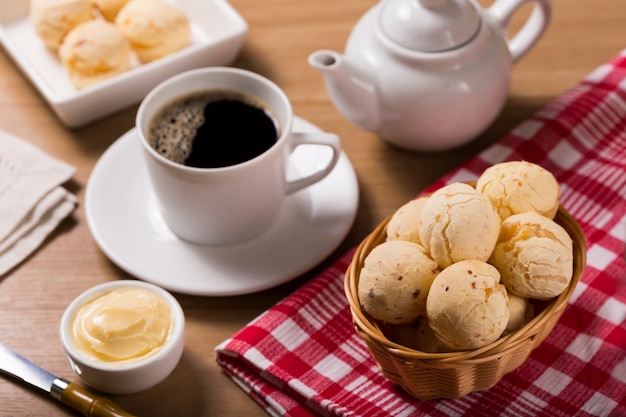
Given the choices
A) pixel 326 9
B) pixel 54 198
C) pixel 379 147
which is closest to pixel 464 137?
pixel 379 147

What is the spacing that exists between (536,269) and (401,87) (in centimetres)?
33

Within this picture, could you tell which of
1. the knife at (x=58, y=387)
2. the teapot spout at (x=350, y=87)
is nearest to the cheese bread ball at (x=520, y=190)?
the teapot spout at (x=350, y=87)

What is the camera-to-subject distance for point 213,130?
35.2 inches

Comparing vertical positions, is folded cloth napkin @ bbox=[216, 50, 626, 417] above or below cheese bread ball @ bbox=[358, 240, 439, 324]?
below

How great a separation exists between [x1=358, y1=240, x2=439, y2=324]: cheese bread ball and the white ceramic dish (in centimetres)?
48

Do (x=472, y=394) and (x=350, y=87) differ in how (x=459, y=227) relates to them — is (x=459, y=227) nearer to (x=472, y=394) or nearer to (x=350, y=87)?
(x=472, y=394)

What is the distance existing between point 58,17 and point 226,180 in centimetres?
40

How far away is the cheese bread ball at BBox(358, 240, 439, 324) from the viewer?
659 mm

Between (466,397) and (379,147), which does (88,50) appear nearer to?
(379,147)

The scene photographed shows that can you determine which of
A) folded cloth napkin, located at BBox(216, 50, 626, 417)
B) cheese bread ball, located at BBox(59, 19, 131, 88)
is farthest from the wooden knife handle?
cheese bread ball, located at BBox(59, 19, 131, 88)

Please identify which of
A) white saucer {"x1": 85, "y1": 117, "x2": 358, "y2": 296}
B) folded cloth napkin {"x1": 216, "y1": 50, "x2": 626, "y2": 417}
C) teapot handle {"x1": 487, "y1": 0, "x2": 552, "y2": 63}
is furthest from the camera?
teapot handle {"x1": 487, "y1": 0, "x2": 552, "y2": 63}

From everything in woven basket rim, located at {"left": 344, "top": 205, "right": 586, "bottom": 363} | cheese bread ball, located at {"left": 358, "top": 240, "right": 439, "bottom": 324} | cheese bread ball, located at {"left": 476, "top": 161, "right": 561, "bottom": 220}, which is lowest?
woven basket rim, located at {"left": 344, "top": 205, "right": 586, "bottom": 363}

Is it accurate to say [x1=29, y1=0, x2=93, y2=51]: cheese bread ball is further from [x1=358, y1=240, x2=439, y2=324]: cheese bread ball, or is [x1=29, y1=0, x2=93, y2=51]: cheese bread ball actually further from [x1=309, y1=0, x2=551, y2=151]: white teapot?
[x1=358, y1=240, x2=439, y2=324]: cheese bread ball

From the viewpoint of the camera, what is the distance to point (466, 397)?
2.44 feet
